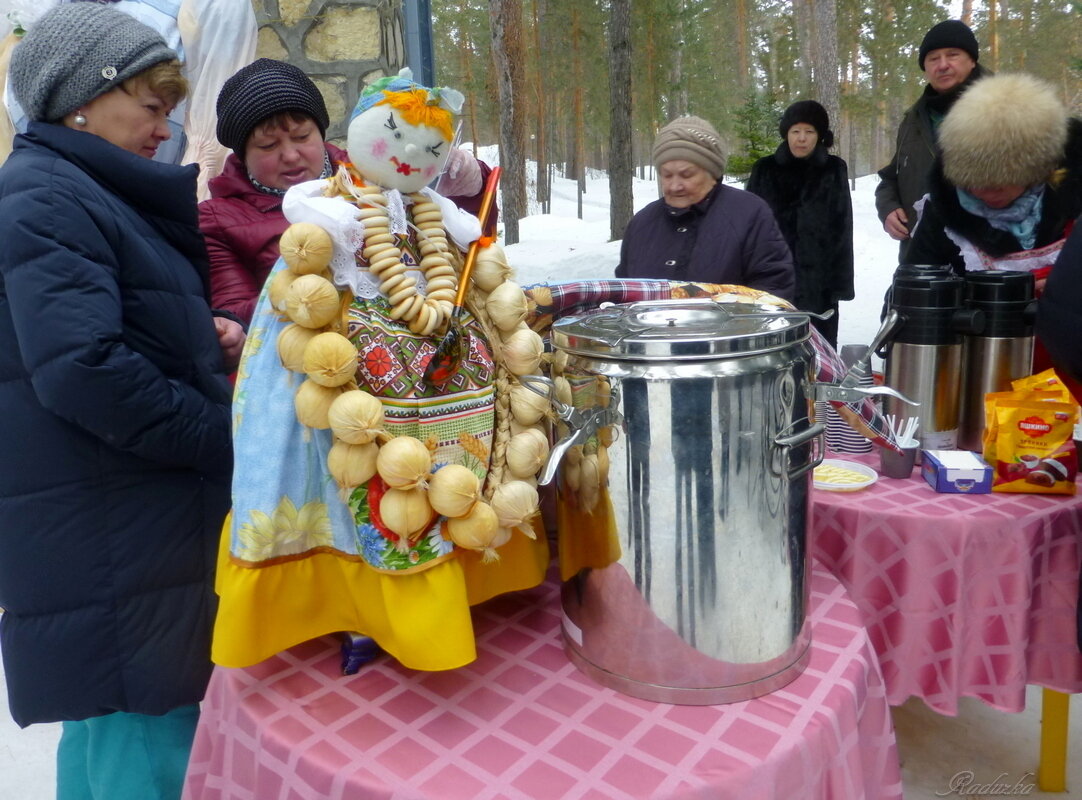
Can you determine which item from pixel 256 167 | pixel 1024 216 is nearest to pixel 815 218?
pixel 1024 216

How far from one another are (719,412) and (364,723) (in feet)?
1.64

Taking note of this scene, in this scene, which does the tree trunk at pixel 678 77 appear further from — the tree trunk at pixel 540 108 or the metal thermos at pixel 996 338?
the metal thermos at pixel 996 338

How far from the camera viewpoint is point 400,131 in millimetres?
813

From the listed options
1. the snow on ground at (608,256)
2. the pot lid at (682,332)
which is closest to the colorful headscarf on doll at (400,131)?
the pot lid at (682,332)

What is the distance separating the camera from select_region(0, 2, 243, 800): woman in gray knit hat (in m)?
1.08

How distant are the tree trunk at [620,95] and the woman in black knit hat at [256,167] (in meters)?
7.09

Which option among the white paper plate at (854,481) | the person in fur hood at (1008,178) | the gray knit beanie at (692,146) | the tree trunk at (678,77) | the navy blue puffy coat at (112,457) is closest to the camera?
the navy blue puffy coat at (112,457)

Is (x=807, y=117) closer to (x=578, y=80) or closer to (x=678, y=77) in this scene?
(x=578, y=80)

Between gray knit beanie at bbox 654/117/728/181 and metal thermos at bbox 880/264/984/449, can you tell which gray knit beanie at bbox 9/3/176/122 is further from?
gray knit beanie at bbox 654/117/728/181

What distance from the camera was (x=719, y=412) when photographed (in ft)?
2.54

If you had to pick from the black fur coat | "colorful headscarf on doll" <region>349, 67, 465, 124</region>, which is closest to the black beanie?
the black fur coat

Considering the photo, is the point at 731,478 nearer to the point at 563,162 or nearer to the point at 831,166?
the point at 831,166

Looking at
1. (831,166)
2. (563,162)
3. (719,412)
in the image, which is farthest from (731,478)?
(563,162)

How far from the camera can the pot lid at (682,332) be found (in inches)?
30.2
